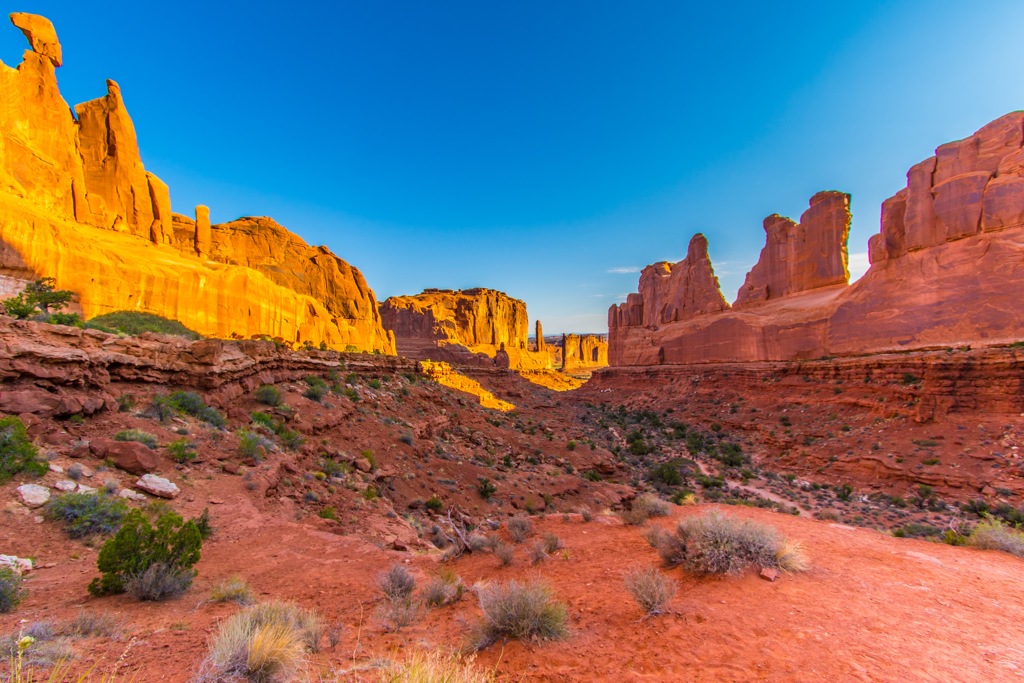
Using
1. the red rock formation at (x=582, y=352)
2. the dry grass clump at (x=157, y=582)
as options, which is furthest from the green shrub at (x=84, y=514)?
the red rock formation at (x=582, y=352)

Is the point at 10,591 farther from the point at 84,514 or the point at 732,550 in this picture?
the point at 732,550

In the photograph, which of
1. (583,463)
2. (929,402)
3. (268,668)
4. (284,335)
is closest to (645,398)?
(929,402)

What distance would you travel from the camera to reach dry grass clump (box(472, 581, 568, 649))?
3.89 meters

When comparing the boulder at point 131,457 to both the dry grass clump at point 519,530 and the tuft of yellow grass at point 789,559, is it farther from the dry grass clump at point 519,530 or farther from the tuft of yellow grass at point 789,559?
the tuft of yellow grass at point 789,559

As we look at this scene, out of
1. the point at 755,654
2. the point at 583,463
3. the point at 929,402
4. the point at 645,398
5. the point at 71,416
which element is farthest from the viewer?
the point at 645,398

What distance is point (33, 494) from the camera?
5.55 metres

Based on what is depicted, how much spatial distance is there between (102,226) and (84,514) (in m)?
24.2

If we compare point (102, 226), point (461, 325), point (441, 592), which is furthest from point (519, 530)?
point (461, 325)

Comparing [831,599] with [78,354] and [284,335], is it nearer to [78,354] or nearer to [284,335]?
[78,354]

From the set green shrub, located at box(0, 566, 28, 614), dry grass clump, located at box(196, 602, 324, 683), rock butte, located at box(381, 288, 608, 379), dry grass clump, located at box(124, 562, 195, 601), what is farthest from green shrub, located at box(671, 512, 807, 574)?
rock butte, located at box(381, 288, 608, 379)

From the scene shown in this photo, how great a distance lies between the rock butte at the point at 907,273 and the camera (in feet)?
74.0

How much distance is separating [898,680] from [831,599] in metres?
1.56

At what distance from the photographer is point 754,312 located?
131 feet

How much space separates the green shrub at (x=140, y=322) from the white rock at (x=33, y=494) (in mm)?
12196
